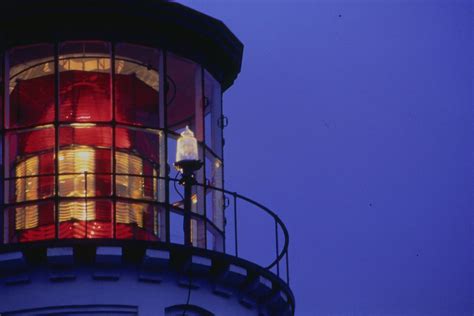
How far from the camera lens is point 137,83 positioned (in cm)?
2741

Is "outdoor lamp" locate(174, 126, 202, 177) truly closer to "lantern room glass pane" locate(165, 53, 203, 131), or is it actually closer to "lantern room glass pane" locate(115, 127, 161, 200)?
"lantern room glass pane" locate(115, 127, 161, 200)

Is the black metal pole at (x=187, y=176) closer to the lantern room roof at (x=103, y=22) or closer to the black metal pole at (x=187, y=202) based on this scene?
the black metal pole at (x=187, y=202)

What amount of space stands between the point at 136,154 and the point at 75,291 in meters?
2.31

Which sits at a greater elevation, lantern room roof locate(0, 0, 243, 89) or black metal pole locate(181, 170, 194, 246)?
lantern room roof locate(0, 0, 243, 89)

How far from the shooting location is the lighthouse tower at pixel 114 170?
25.5 meters

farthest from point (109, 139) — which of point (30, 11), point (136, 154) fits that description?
point (30, 11)

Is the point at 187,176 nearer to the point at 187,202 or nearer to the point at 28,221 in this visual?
the point at 187,202

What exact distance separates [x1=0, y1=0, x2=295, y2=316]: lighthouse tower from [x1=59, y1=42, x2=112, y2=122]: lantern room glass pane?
0.05 ft

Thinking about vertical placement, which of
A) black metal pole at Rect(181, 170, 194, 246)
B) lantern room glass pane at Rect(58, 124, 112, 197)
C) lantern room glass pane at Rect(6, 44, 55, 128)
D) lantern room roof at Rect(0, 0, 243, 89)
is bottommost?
black metal pole at Rect(181, 170, 194, 246)

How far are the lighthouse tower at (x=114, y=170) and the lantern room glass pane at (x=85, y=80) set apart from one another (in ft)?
0.05

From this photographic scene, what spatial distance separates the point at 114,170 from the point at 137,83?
1534 millimetres

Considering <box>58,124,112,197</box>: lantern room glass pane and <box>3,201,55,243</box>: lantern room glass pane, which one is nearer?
<box>3,201,55,243</box>: lantern room glass pane

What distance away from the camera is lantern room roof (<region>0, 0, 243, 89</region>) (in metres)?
26.8

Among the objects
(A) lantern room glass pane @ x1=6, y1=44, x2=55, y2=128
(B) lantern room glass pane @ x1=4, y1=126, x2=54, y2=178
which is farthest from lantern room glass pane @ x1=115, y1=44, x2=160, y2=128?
(B) lantern room glass pane @ x1=4, y1=126, x2=54, y2=178
